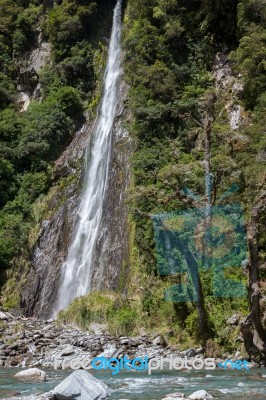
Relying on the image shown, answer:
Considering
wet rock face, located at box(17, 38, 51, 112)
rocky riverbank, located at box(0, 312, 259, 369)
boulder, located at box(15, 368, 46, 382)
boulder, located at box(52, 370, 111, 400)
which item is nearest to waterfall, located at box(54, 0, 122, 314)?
rocky riverbank, located at box(0, 312, 259, 369)

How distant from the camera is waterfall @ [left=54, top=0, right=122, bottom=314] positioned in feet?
76.0

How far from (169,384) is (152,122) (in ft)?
50.1

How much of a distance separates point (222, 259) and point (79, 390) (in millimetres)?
9402

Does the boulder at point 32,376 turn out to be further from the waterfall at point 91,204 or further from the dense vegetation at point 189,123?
the waterfall at point 91,204

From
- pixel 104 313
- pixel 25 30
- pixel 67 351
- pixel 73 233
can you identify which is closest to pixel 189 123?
pixel 73 233

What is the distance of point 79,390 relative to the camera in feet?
24.9

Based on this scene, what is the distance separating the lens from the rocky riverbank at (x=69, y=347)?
47.2ft

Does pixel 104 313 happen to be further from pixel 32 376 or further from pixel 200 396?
pixel 200 396

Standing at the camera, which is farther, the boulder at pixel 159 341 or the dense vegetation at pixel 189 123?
the dense vegetation at pixel 189 123

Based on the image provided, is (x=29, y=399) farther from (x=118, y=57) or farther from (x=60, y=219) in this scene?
(x=118, y=57)

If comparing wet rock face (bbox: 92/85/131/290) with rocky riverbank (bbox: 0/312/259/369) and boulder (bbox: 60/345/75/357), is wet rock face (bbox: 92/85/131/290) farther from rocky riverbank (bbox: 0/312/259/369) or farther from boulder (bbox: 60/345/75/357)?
boulder (bbox: 60/345/75/357)

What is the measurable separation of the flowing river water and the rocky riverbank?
1.98 metres

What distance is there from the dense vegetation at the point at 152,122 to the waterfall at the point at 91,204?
2.31 metres

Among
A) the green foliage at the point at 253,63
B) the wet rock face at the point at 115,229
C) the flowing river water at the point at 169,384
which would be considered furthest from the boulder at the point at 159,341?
the green foliage at the point at 253,63
